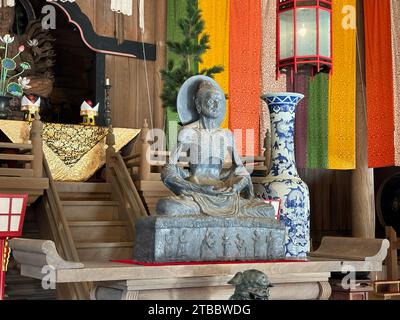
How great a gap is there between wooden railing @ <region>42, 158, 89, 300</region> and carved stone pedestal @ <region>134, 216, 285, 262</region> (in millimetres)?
1061

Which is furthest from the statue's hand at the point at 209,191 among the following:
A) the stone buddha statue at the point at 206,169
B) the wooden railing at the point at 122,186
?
the wooden railing at the point at 122,186

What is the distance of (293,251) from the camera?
160 inches

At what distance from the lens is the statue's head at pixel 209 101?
357cm

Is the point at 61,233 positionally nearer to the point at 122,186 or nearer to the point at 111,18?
the point at 122,186

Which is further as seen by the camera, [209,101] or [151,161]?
[151,161]

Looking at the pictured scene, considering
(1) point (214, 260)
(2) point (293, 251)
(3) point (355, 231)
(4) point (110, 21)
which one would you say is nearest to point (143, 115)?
(4) point (110, 21)

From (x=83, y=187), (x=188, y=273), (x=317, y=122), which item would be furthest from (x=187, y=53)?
(x=188, y=273)

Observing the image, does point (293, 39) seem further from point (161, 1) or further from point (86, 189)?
point (161, 1)

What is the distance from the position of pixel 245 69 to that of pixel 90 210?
249 centimetres

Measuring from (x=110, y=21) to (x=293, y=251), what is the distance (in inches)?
146

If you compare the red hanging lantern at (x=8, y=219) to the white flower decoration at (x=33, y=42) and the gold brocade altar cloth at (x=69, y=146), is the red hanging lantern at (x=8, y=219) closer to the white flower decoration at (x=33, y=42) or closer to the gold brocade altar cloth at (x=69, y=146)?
the gold brocade altar cloth at (x=69, y=146)

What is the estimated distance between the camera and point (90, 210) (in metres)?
5.18

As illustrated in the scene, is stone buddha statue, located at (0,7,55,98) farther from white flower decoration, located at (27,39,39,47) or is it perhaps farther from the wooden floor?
the wooden floor

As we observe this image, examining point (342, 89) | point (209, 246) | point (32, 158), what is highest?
point (342, 89)
